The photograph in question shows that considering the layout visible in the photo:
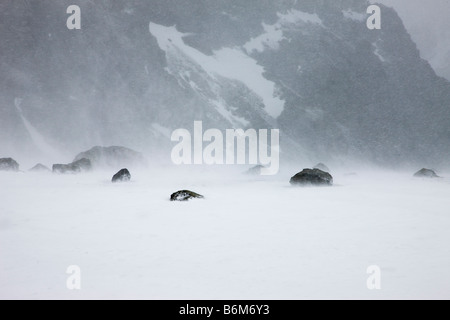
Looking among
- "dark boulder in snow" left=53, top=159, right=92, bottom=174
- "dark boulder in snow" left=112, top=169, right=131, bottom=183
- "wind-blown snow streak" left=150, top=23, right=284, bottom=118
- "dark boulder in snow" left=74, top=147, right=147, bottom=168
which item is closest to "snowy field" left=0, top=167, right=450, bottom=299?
"dark boulder in snow" left=112, top=169, right=131, bottom=183

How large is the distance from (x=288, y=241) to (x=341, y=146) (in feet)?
339

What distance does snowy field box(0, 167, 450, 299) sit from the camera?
5.21 meters

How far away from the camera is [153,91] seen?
81375 millimetres

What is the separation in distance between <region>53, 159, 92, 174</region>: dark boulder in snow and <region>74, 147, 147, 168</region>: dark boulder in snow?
599 cm

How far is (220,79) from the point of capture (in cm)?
9938

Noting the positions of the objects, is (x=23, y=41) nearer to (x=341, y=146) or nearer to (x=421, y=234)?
(x=421, y=234)

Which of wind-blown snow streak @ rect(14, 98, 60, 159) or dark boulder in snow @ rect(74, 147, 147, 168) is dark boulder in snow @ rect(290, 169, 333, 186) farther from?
wind-blown snow streak @ rect(14, 98, 60, 159)

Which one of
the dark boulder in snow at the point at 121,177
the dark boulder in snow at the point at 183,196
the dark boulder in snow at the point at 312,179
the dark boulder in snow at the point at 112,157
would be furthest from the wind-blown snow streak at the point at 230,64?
the dark boulder in snow at the point at 183,196

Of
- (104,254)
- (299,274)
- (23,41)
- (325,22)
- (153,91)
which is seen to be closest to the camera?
(299,274)

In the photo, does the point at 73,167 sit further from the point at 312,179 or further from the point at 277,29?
the point at 277,29

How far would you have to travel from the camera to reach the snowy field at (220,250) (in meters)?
5.21

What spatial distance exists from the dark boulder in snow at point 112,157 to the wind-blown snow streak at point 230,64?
6286 centimetres

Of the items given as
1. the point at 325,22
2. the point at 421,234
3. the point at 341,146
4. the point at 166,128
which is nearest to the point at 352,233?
the point at 421,234

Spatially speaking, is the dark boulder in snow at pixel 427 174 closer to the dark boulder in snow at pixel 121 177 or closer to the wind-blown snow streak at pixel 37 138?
the dark boulder in snow at pixel 121 177
